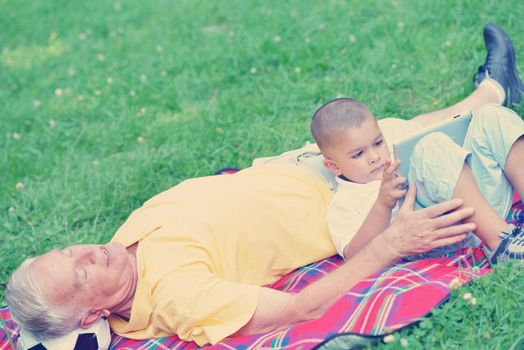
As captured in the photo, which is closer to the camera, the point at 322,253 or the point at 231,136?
the point at 322,253

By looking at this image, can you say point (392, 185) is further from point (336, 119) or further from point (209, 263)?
point (209, 263)

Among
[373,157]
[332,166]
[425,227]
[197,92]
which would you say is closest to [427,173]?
[425,227]

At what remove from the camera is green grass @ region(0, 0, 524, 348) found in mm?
5055

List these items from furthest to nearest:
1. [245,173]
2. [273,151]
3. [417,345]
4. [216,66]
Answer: [216,66], [273,151], [245,173], [417,345]

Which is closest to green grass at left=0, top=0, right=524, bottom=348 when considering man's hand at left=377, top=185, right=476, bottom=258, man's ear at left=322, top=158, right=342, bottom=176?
man's ear at left=322, top=158, right=342, bottom=176

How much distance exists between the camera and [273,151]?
5.05m

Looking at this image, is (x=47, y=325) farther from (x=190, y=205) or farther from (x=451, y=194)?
(x=451, y=194)

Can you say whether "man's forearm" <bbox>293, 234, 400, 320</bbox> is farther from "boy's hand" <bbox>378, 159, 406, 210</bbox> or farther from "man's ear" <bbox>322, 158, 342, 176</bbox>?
"man's ear" <bbox>322, 158, 342, 176</bbox>

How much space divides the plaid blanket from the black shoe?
4.79 ft

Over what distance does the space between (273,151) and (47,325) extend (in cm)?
230

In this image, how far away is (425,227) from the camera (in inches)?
122

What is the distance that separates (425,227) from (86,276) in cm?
164

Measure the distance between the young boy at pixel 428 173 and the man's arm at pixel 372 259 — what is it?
0.34ft

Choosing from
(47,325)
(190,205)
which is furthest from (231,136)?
(47,325)
